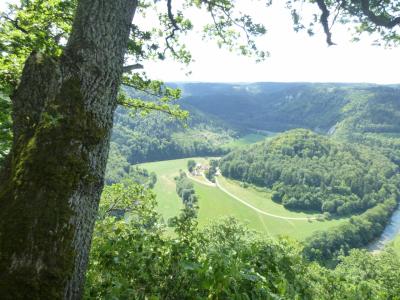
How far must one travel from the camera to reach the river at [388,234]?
293 feet

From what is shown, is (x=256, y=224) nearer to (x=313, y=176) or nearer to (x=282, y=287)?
(x=313, y=176)

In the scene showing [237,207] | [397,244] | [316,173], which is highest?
[397,244]

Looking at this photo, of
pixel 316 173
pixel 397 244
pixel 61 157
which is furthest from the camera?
pixel 316 173

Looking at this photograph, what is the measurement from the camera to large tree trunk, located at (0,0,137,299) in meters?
3.18

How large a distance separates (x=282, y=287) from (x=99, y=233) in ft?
12.5

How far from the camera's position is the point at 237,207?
11281cm

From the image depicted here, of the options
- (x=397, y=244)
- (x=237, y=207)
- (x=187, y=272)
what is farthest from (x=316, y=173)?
(x=187, y=272)

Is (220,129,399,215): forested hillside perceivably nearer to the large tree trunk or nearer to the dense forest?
the dense forest

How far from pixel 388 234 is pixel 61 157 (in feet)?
375

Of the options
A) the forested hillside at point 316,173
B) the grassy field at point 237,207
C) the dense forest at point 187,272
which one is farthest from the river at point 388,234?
the dense forest at point 187,272

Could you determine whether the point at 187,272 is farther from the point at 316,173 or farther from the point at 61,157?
the point at 316,173

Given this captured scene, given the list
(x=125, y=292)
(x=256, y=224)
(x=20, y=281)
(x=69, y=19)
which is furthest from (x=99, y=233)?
(x=256, y=224)

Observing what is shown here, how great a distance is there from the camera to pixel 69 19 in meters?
9.99

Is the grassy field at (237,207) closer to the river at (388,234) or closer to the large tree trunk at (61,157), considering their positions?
the river at (388,234)
